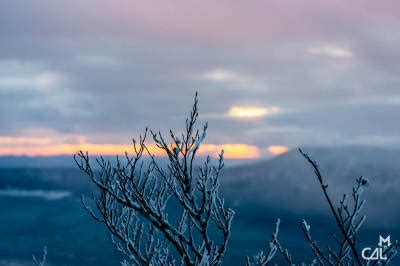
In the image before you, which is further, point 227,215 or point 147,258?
point 147,258

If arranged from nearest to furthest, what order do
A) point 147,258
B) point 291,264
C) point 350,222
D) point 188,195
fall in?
point 350,222, point 188,195, point 291,264, point 147,258

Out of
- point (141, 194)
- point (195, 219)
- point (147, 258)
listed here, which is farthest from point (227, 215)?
point (147, 258)

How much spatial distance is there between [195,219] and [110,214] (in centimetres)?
214

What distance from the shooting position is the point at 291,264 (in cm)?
818

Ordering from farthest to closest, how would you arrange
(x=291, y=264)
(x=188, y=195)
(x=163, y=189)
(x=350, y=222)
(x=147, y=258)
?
(x=147, y=258), (x=163, y=189), (x=291, y=264), (x=188, y=195), (x=350, y=222)

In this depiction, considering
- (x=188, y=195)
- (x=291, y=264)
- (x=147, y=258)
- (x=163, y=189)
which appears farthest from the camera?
(x=147, y=258)

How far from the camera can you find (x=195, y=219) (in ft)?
24.0

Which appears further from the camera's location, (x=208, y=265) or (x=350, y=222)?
(x=208, y=265)


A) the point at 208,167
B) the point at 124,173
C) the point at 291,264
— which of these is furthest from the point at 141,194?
the point at 291,264

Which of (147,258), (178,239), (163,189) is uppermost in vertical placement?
(163,189)

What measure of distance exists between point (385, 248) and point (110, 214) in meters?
4.16

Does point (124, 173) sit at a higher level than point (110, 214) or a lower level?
higher

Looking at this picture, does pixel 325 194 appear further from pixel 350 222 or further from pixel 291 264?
pixel 291 264

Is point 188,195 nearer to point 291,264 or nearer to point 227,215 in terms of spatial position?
point 227,215
